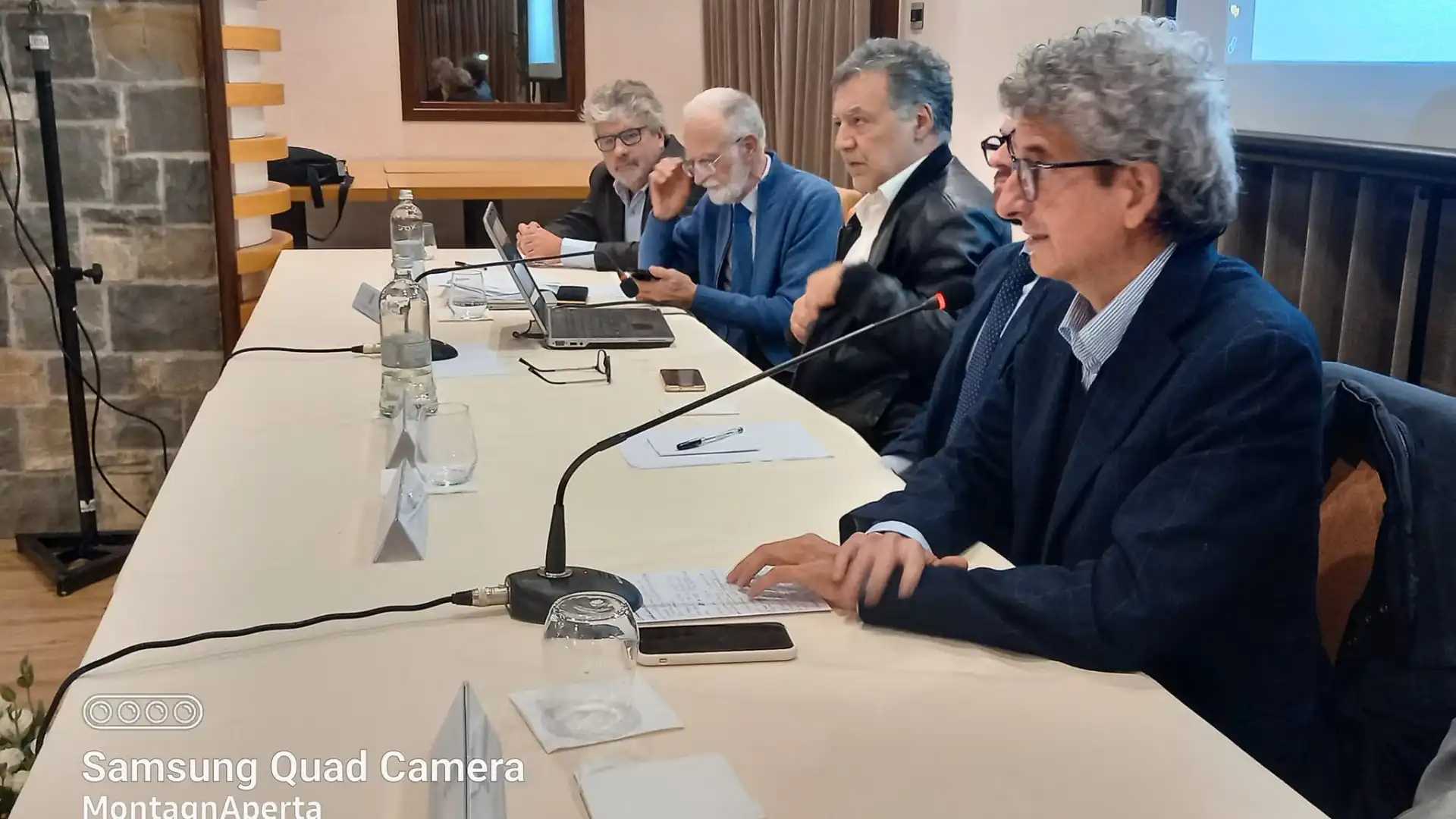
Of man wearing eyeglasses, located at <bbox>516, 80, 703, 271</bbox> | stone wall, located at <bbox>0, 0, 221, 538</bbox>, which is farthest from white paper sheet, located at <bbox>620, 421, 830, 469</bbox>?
stone wall, located at <bbox>0, 0, 221, 538</bbox>

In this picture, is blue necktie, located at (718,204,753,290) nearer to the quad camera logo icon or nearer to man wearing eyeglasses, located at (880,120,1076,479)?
man wearing eyeglasses, located at (880,120,1076,479)

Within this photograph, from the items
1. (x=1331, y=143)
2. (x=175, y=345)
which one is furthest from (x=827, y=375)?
(x=175, y=345)

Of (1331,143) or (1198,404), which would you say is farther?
(1331,143)

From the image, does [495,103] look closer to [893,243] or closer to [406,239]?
[406,239]

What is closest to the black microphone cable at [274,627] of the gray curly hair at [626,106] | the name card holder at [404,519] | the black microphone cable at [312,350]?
the name card holder at [404,519]

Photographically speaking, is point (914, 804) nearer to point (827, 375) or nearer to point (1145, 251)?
point (1145, 251)

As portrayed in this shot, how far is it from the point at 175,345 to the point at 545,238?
1047 millimetres

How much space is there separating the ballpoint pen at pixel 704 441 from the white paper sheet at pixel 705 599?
1.53 feet

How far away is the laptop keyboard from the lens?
2.51 metres

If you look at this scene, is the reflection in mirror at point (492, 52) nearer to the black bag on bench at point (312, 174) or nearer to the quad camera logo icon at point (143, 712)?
the black bag on bench at point (312, 174)

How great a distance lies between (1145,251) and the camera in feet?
4.41

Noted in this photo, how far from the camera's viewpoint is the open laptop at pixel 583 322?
8.11 feet

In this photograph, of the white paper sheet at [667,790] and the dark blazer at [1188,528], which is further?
the dark blazer at [1188,528]

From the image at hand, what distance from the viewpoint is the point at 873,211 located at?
261 centimetres
